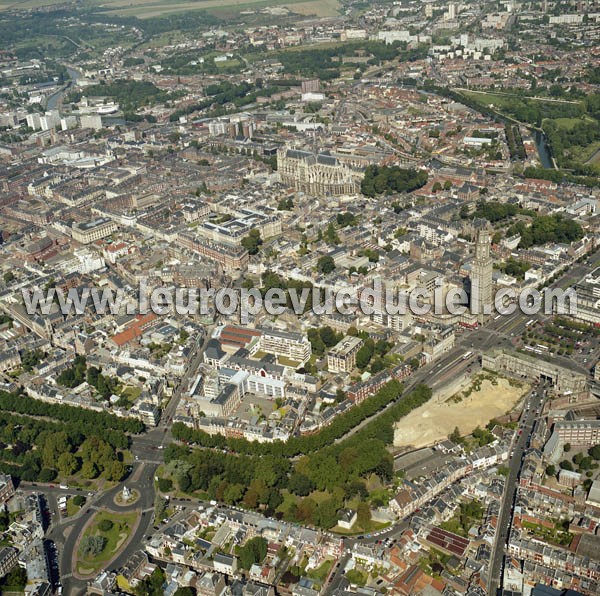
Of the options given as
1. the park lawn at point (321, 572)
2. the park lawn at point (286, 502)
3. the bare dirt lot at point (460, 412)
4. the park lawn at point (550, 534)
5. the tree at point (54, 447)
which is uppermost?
the tree at point (54, 447)

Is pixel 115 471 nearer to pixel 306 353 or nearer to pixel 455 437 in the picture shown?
pixel 306 353

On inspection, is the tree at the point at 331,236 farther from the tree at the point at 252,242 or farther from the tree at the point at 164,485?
the tree at the point at 164,485

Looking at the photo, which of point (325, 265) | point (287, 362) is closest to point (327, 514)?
point (287, 362)

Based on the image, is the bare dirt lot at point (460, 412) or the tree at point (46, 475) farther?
the bare dirt lot at point (460, 412)

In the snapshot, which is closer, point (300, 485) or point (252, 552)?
point (252, 552)

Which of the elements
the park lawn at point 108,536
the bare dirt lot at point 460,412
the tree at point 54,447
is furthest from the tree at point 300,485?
the tree at point 54,447

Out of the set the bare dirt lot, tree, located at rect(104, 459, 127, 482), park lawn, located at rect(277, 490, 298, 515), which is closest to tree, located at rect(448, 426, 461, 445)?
the bare dirt lot

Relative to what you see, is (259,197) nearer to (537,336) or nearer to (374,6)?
(537,336)
